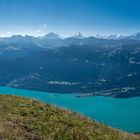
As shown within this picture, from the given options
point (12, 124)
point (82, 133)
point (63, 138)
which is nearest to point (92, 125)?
point (82, 133)

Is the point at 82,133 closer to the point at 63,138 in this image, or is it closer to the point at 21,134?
the point at 63,138

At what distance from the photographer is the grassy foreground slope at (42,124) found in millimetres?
15242

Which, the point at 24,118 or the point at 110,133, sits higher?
the point at 24,118

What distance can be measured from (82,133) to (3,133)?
4.28m

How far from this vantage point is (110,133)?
1889 centimetres

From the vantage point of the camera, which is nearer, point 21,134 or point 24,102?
point 21,134

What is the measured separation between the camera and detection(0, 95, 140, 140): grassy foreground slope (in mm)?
15242

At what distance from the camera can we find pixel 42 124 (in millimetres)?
16938

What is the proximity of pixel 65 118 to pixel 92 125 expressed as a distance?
5.52 feet

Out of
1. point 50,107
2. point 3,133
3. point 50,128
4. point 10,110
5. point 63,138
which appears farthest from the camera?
point 50,107

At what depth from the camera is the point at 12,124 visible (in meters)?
15.8

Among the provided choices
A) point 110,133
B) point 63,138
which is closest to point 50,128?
point 63,138

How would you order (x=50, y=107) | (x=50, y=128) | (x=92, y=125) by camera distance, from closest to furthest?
(x=50, y=128) < (x=92, y=125) < (x=50, y=107)

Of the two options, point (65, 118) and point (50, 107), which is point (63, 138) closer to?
point (65, 118)
